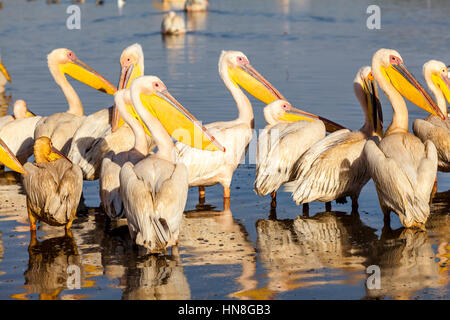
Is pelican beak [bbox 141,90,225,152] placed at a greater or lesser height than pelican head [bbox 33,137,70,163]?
greater

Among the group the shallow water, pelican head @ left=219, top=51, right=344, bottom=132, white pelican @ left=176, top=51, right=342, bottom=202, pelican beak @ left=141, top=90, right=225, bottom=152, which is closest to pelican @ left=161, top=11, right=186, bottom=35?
the shallow water

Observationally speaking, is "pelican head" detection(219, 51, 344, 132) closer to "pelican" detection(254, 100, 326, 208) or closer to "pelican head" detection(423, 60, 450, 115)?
"pelican" detection(254, 100, 326, 208)

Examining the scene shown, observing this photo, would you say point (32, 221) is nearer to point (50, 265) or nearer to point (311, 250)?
point (50, 265)

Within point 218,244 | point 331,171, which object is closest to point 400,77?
point 331,171

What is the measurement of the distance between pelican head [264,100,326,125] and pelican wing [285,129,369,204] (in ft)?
3.06

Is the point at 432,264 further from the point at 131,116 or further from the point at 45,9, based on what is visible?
the point at 45,9

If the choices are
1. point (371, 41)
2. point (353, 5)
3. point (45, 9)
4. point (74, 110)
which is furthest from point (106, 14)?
point (74, 110)

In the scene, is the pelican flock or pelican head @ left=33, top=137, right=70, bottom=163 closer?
the pelican flock

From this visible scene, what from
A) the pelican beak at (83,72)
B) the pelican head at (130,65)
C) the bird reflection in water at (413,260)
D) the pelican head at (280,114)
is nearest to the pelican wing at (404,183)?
the bird reflection in water at (413,260)

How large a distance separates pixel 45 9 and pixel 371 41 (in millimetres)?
15016

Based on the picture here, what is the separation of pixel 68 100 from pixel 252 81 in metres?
2.33

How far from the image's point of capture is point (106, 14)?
2728 centimetres

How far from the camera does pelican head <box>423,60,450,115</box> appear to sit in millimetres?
8398

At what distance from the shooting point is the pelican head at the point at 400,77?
7.56 metres
